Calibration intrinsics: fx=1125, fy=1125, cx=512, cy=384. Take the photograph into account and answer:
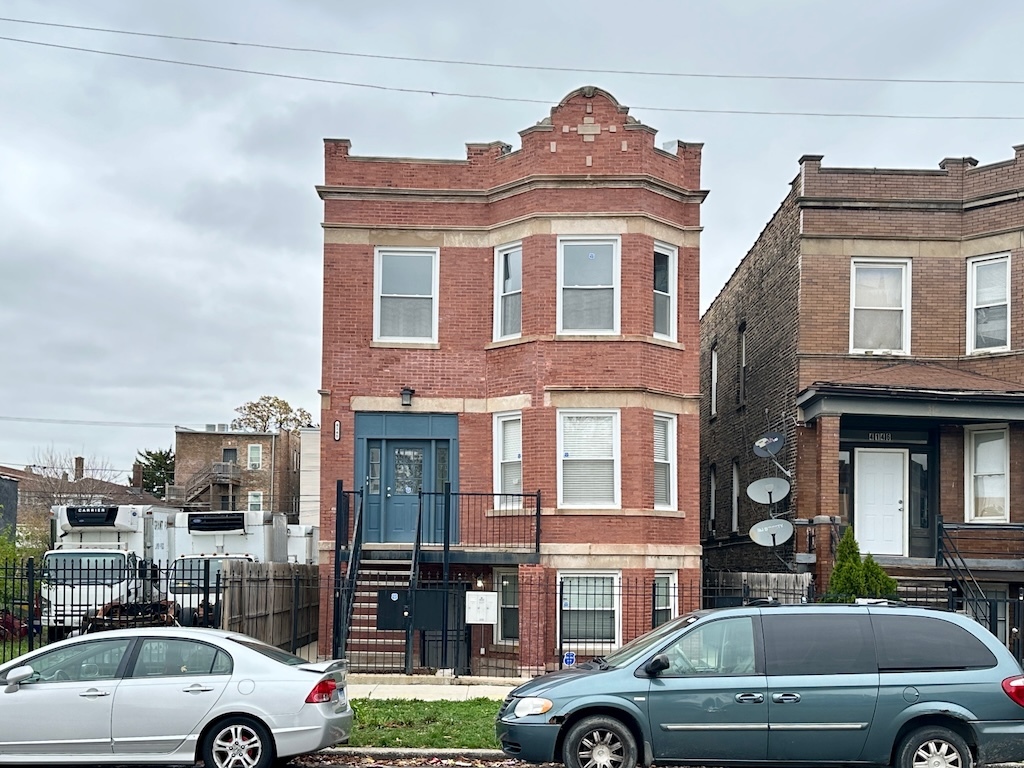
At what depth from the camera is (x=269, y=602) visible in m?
21.1

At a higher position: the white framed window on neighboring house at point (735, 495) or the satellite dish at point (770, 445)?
the satellite dish at point (770, 445)

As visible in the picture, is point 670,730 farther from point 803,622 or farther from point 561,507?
point 561,507

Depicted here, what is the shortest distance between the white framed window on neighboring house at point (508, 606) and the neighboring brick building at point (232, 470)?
3371cm

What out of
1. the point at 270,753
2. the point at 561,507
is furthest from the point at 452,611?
the point at 270,753

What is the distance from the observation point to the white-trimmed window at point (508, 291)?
2067 centimetres

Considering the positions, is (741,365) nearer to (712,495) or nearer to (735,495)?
(735,495)

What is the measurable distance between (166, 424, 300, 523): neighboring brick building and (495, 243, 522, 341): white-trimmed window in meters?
33.9

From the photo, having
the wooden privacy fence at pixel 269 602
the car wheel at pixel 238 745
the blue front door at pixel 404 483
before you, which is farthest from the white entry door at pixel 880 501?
the car wheel at pixel 238 745

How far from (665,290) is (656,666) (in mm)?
11402

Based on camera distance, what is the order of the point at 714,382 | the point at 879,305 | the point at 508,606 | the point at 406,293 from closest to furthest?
1. the point at 508,606
2. the point at 406,293
3. the point at 879,305
4. the point at 714,382

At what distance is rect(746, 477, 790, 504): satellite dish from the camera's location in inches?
738

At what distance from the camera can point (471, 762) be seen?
37.8ft

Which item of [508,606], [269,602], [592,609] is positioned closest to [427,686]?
[508,606]

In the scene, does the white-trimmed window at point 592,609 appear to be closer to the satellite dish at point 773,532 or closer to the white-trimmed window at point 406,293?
the satellite dish at point 773,532
